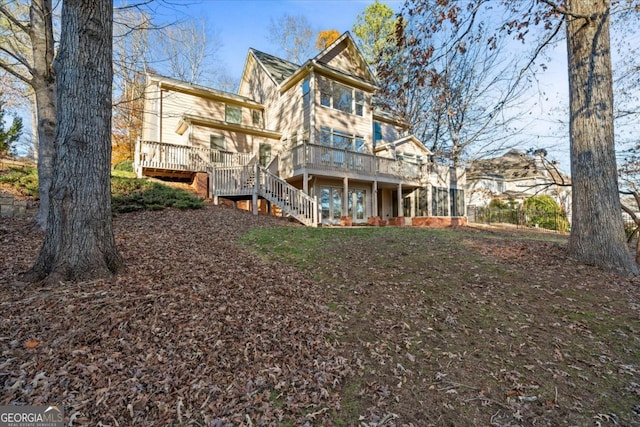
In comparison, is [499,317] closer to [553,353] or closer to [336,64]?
[553,353]

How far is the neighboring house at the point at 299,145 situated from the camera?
12820 millimetres

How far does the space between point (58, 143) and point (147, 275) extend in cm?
193

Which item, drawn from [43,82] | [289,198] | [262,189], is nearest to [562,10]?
[289,198]

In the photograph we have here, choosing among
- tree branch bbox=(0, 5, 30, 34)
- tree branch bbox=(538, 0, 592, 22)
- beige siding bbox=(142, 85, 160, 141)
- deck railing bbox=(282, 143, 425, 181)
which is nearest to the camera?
tree branch bbox=(538, 0, 592, 22)

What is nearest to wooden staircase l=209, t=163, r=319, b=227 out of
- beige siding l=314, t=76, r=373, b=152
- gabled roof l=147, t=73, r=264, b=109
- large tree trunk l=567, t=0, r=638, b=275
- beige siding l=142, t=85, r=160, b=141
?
beige siding l=314, t=76, r=373, b=152

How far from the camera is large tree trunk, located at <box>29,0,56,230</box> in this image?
19.3ft

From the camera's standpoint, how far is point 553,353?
10.2 feet

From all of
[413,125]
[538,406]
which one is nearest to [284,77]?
[413,125]

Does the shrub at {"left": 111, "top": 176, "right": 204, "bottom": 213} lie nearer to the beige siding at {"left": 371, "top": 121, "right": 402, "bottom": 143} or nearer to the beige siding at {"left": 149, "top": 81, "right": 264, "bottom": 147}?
the beige siding at {"left": 149, "top": 81, "right": 264, "bottom": 147}

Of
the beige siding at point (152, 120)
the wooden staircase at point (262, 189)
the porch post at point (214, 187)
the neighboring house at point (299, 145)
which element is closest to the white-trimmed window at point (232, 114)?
the neighboring house at point (299, 145)

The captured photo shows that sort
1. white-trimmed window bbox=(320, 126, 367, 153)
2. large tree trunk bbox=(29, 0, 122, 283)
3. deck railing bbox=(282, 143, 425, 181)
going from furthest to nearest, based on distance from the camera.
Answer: white-trimmed window bbox=(320, 126, 367, 153) < deck railing bbox=(282, 143, 425, 181) < large tree trunk bbox=(29, 0, 122, 283)

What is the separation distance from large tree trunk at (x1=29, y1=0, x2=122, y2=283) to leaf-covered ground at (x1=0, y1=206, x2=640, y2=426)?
38 centimetres

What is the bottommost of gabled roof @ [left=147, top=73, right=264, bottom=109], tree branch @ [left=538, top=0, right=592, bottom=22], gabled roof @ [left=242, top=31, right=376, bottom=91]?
tree branch @ [left=538, top=0, right=592, bottom=22]

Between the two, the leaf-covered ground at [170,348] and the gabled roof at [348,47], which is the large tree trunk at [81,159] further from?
the gabled roof at [348,47]
